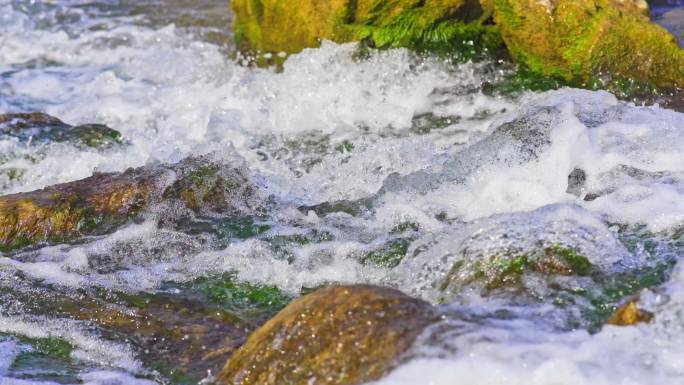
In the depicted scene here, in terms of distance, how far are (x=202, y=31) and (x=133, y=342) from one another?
21.9 ft

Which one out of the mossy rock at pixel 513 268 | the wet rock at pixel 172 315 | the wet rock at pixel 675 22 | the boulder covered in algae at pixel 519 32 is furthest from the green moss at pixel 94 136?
the wet rock at pixel 675 22

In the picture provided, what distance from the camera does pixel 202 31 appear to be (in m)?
10.5

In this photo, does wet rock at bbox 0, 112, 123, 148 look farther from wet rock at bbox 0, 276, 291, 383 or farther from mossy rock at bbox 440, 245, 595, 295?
mossy rock at bbox 440, 245, 595, 295

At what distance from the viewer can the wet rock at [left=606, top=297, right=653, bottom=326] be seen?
139 inches

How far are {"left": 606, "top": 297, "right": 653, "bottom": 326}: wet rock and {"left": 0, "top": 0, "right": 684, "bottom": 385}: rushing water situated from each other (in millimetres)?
36

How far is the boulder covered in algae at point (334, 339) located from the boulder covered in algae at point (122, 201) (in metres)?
2.05

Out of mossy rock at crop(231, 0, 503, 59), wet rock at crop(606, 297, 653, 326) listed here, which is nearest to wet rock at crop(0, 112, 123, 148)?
mossy rock at crop(231, 0, 503, 59)

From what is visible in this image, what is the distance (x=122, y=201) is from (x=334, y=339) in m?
2.55

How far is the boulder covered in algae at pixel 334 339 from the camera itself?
133 inches

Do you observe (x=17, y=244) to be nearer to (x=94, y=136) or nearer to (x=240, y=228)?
(x=240, y=228)

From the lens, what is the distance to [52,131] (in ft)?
24.3

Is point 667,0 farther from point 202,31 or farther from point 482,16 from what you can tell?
point 202,31

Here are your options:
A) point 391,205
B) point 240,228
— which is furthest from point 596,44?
point 240,228

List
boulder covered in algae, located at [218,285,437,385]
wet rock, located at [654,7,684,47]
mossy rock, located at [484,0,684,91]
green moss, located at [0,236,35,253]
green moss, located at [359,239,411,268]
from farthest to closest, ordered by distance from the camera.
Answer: wet rock, located at [654,7,684,47] < mossy rock, located at [484,0,684,91] < green moss, located at [0,236,35,253] < green moss, located at [359,239,411,268] < boulder covered in algae, located at [218,285,437,385]
